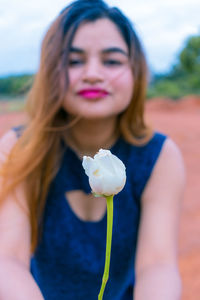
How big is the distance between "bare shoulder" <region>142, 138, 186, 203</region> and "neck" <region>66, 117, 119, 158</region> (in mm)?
152

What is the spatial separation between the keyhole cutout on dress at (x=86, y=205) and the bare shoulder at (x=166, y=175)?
0.13m

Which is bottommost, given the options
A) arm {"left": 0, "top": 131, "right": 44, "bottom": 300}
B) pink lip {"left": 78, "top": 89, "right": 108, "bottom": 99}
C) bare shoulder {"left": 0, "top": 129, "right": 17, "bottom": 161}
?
arm {"left": 0, "top": 131, "right": 44, "bottom": 300}

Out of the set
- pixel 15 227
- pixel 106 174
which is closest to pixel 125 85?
pixel 15 227

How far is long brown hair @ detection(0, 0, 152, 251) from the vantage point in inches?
40.3

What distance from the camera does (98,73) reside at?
0.96m

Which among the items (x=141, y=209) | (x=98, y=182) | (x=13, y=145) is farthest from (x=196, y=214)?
(x=98, y=182)

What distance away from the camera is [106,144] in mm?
1188

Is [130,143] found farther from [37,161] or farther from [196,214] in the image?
[196,214]

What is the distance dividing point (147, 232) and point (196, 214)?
1890mm

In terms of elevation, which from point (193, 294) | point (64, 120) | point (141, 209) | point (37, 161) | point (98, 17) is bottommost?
point (193, 294)

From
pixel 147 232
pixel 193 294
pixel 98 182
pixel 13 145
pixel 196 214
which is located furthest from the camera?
pixel 196 214

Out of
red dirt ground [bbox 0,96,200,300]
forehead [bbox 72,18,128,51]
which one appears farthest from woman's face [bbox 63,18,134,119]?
red dirt ground [bbox 0,96,200,300]

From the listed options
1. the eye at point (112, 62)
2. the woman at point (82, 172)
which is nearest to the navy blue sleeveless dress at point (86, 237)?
the woman at point (82, 172)

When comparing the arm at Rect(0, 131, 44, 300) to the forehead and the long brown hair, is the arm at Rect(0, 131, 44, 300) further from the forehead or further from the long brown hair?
the forehead
